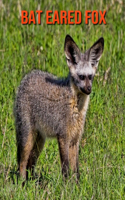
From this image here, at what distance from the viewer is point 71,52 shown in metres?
6.17

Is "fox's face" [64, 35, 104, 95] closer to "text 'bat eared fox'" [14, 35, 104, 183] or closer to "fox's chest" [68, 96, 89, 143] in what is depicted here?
"text 'bat eared fox'" [14, 35, 104, 183]

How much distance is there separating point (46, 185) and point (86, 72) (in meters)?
1.41

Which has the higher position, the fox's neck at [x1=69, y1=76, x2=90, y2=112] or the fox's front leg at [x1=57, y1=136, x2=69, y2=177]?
the fox's neck at [x1=69, y1=76, x2=90, y2=112]

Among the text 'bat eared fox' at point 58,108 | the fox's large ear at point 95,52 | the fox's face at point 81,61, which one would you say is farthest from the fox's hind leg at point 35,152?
the fox's large ear at point 95,52

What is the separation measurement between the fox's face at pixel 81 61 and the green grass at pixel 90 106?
0.74 m

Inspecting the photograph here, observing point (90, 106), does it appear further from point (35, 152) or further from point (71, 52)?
point (71, 52)

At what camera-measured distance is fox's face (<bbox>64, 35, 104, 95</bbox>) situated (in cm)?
594

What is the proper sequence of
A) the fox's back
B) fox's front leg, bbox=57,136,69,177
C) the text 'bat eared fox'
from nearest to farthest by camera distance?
fox's front leg, bbox=57,136,69,177
the text 'bat eared fox'
the fox's back

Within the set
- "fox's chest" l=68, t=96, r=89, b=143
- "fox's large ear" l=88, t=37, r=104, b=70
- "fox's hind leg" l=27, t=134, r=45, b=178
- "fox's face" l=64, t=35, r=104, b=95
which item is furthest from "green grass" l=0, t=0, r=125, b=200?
"fox's large ear" l=88, t=37, r=104, b=70

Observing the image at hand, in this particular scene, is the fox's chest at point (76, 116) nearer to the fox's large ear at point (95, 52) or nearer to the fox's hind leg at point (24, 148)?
the fox's large ear at point (95, 52)

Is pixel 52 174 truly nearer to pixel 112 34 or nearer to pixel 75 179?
pixel 75 179

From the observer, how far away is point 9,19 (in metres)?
9.60

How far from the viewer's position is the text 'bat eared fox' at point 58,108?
600 centimetres

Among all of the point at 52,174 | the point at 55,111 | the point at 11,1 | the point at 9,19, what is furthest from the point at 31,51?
the point at 52,174
